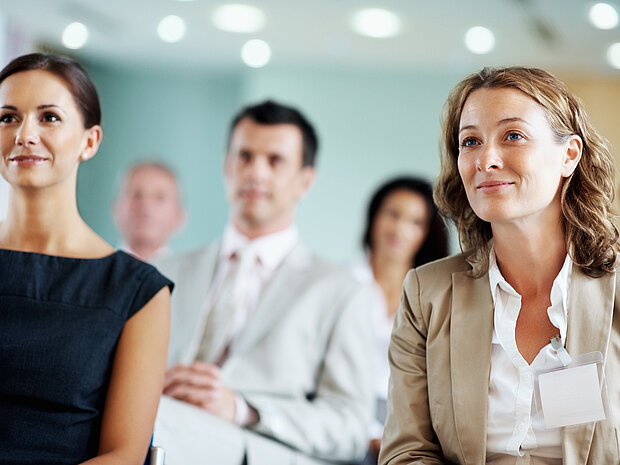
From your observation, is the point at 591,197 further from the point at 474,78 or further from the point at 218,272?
the point at 218,272

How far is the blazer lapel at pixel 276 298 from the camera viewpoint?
2865mm

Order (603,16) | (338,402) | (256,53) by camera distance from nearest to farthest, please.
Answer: (338,402)
(603,16)
(256,53)

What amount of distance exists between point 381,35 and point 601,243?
17.2 feet

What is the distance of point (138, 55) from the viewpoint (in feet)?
25.5

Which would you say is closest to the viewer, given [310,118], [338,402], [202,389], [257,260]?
[202,389]

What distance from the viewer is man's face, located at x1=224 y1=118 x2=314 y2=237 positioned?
3.20 metres

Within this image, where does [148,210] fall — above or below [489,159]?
above

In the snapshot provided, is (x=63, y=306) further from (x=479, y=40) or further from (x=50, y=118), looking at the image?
(x=479, y=40)

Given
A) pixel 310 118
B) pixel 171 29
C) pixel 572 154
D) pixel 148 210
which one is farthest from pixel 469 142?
pixel 310 118

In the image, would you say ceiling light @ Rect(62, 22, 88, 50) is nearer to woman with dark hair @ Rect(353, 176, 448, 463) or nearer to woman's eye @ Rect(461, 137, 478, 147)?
woman with dark hair @ Rect(353, 176, 448, 463)

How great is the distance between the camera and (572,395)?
1708mm

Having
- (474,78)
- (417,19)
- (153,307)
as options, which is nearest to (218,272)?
(153,307)

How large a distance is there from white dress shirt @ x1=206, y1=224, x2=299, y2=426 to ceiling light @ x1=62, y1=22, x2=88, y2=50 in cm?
433

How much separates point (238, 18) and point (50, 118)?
15.4ft
